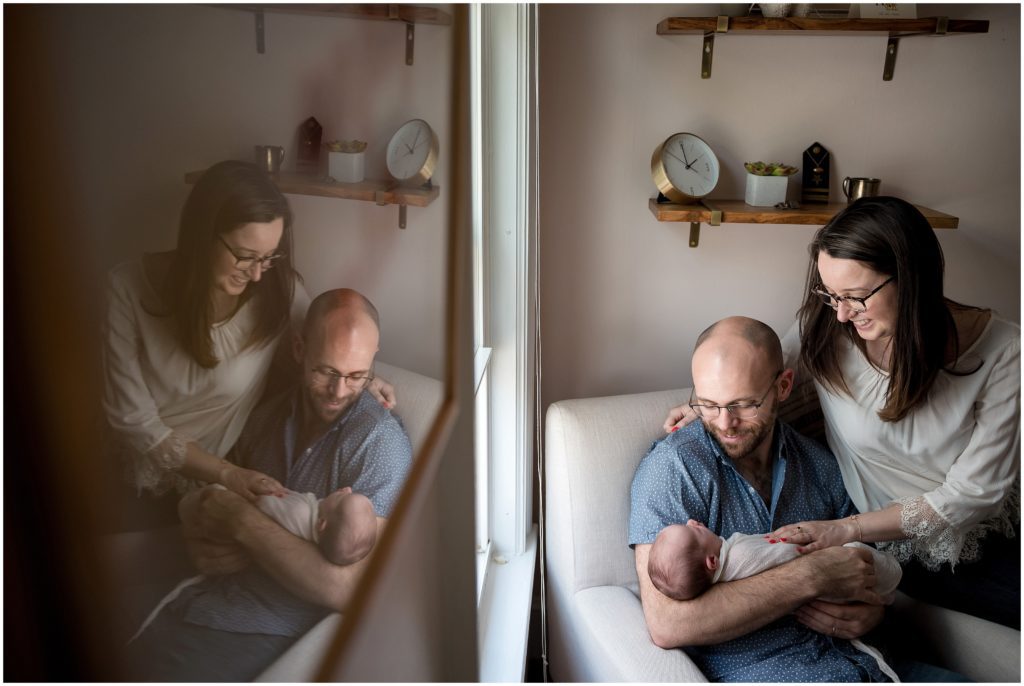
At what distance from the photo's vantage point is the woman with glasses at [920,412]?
1551mm

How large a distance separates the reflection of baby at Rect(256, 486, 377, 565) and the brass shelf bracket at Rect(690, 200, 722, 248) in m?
1.57

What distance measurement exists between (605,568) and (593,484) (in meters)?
0.19

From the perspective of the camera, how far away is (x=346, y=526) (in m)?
0.27

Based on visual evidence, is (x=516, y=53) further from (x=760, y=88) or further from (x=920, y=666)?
(x=920, y=666)

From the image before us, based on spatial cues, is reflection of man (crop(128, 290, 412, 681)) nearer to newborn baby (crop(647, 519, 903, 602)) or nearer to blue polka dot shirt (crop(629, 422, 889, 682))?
newborn baby (crop(647, 519, 903, 602))

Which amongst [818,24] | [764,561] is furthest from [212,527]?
[818,24]

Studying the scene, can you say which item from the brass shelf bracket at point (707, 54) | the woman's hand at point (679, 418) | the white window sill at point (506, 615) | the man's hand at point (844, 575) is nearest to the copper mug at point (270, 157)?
the white window sill at point (506, 615)

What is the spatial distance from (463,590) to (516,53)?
4.10ft

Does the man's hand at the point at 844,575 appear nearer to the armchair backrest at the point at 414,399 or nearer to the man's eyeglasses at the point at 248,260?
the armchair backrest at the point at 414,399

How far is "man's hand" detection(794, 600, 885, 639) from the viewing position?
4.83 feet

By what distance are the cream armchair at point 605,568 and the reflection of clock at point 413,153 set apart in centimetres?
122

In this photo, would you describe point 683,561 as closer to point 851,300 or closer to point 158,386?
point 851,300

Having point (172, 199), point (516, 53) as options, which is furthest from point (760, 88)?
point (172, 199)

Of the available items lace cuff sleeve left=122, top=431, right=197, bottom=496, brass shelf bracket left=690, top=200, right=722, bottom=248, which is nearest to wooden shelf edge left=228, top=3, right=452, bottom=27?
lace cuff sleeve left=122, top=431, right=197, bottom=496
